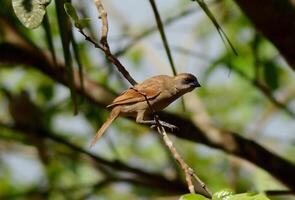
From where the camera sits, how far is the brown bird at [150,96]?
2301 millimetres

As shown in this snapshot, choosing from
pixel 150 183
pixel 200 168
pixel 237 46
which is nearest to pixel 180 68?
pixel 237 46

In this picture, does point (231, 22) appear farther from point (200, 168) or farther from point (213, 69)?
point (200, 168)

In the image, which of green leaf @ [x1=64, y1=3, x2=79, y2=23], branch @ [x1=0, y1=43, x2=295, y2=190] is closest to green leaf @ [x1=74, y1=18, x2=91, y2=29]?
green leaf @ [x1=64, y1=3, x2=79, y2=23]

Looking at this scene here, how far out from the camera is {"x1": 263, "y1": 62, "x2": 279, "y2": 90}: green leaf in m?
3.34

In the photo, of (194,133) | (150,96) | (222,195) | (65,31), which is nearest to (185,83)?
(150,96)

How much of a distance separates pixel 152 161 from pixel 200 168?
19.1 inches

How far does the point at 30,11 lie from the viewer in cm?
155

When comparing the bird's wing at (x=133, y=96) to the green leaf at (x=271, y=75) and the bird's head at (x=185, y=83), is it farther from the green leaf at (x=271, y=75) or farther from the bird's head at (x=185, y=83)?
the green leaf at (x=271, y=75)

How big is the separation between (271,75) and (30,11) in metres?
1.96

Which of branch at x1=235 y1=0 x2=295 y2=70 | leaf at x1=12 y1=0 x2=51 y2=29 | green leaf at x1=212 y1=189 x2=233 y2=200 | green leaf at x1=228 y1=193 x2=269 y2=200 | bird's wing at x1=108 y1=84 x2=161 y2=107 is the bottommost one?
green leaf at x1=228 y1=193 x2=269 y2=200

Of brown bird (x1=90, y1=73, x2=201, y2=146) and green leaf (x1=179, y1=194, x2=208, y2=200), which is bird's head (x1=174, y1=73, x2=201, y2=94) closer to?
brown bird (x1=90, y1=73, x2=201, y2=146)

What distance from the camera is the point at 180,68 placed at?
161 inches

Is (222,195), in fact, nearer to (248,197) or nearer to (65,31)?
(248,197)

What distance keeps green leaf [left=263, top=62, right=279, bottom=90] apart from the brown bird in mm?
1010
